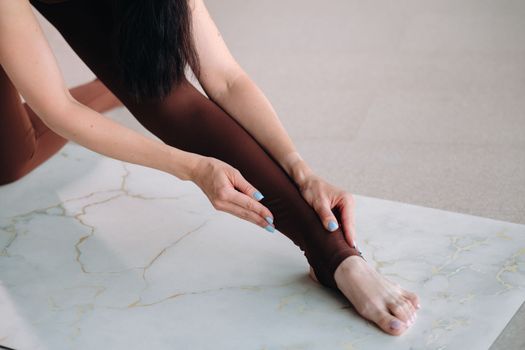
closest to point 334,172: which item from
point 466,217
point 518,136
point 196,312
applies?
point 466,217

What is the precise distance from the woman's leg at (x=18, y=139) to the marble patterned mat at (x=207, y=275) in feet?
0.30

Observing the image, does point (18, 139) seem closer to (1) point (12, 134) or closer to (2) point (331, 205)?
(1) point (12, 134)

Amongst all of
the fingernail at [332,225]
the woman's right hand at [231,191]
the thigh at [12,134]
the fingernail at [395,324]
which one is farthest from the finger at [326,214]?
the thigh at [12,134]

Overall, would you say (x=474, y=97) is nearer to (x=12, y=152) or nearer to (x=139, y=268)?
(x=139, y=268)

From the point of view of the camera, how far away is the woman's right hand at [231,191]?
148 centimetres

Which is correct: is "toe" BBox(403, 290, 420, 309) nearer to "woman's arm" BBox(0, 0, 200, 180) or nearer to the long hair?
"woman's arm" BBox(0, 0, 200, 180)

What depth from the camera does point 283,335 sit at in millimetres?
1470

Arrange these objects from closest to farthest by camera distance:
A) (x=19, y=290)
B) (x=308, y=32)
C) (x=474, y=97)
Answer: (x=19, y=290) < (x=474, y=97) < (x=308, y=32)

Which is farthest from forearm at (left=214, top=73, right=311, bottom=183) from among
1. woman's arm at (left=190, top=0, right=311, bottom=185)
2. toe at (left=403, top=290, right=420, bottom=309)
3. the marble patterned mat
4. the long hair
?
toe at (left=403, top=290, right=420, bottom=309)

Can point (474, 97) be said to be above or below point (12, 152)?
above

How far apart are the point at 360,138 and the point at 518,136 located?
45cm

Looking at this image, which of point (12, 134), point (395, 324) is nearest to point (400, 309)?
point (395, 324)

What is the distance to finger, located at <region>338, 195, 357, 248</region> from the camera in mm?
1543

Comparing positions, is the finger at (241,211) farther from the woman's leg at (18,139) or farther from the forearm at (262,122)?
the woman's leg at (18,139)
